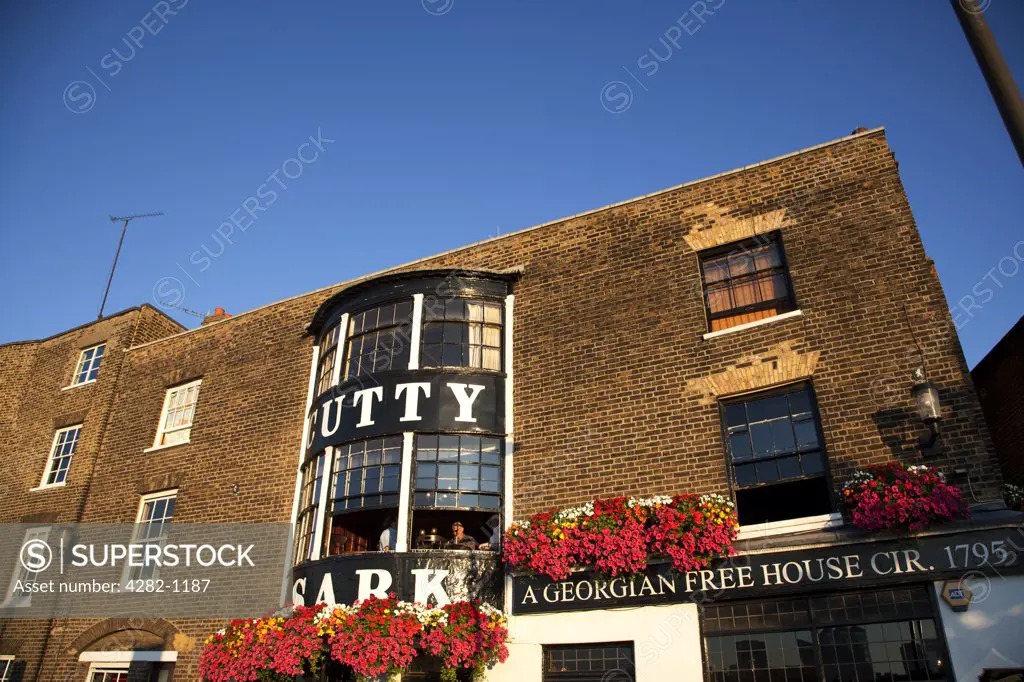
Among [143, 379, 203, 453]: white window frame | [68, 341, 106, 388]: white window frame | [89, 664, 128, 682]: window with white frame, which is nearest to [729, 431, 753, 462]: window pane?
[143, 379, 203, 453]: white window frame

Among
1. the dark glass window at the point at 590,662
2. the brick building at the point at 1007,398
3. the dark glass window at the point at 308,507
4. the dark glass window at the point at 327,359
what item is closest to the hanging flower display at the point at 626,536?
the dark glass window at the point at 590,662

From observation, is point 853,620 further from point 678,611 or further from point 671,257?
point 671,257

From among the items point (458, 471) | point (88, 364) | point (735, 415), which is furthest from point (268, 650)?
point (88, 364)

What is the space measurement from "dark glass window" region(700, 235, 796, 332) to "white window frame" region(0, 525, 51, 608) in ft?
55.3

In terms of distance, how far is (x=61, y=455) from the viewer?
19641 millimetres

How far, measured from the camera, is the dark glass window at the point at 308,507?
1373 cm

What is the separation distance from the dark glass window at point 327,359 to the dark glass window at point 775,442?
7.85 meters

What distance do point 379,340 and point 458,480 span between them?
3.34m

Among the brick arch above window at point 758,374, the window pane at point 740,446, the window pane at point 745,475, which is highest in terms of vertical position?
the brick arch above window at point 758,374

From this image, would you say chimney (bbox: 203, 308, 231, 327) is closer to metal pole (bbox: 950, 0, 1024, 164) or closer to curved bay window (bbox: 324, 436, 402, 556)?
curved bay window (bbox: 324, 436, 402, 556)

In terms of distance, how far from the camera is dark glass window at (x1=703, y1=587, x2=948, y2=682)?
895 centimetres

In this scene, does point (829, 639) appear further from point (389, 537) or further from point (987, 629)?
point (389, 537)

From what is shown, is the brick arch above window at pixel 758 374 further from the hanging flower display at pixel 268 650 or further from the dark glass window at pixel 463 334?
the hanging flower display at pixel 268 650

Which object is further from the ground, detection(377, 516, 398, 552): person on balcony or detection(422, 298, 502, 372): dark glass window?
detection(422, 298, 502, 372): dark glass window
